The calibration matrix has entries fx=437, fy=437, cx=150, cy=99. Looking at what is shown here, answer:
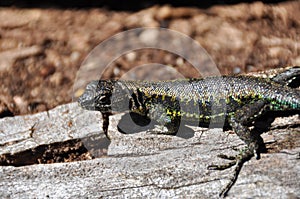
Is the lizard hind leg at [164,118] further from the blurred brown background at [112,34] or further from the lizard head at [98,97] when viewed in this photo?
the blurred brown background at [112,34]

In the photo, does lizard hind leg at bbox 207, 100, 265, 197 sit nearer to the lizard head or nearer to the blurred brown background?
the lizard head

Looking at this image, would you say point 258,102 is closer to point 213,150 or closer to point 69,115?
point 213,150

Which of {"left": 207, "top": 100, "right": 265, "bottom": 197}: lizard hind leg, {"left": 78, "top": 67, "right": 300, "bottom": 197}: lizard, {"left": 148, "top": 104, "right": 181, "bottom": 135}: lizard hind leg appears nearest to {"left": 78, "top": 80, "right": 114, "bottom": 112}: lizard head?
{"left": 78, "top": 67, "right": 300, "bottom": 197}: lizard

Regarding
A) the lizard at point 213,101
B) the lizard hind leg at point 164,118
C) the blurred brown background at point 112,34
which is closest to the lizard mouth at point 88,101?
the lizard at point 213,101

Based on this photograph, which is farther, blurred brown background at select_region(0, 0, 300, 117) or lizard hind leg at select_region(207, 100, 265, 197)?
blurred brown background at select_region(0, 0, 300, 117)

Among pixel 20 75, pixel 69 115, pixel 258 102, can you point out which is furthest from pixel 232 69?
pixel 20 75

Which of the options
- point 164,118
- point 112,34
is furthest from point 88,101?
point 112,34

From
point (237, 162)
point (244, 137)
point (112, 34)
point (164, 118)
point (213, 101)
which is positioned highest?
point (112, 34)

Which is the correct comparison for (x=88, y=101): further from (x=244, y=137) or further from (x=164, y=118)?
(x=244, y=137)
